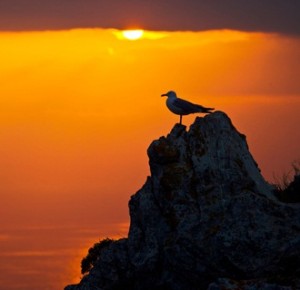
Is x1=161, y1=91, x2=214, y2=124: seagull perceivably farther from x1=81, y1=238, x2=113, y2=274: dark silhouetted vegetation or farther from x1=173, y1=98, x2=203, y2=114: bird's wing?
x1=81, y1=238, x2=113, y2=274: dark silhouetted vegetation

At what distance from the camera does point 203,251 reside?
25891mm

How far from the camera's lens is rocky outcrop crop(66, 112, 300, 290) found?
25234 millimetres

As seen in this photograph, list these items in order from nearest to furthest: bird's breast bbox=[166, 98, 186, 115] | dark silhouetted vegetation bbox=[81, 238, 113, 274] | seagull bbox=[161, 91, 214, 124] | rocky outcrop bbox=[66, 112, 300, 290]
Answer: rocky outcrop bbox=[66, 112, 300, 290]
seagull bbox=[161, 91, 214, 124]
bird's breast bbox=[166, 98, 186, 115]
dark silhouetted vegetation bbox=[81, 238, 113, 274]

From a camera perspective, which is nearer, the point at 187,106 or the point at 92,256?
the point at 187,106

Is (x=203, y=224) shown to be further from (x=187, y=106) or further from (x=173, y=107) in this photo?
(x=173, y=107)

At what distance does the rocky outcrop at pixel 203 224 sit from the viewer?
25234mm

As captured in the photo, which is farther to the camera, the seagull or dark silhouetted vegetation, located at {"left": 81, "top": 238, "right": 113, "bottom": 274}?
dark silhouetted vegetation, located at {"left": 81, "top": 238, "right": 113, "bottom": 274}

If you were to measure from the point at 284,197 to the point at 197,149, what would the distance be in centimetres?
344

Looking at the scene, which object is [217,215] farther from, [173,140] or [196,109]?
[196,109]

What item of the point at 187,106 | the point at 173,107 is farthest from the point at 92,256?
the point at 187,106

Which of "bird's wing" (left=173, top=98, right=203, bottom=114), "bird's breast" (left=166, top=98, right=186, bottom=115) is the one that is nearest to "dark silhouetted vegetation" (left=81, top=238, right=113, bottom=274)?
"bird's breast" (left=166, top=98, right=186, bottom=115)

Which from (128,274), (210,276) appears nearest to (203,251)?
Answer: (210,276)

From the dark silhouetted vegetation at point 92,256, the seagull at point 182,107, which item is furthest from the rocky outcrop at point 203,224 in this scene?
the dark silhouetted vegetation at point 92,256

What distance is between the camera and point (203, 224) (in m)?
26.5
